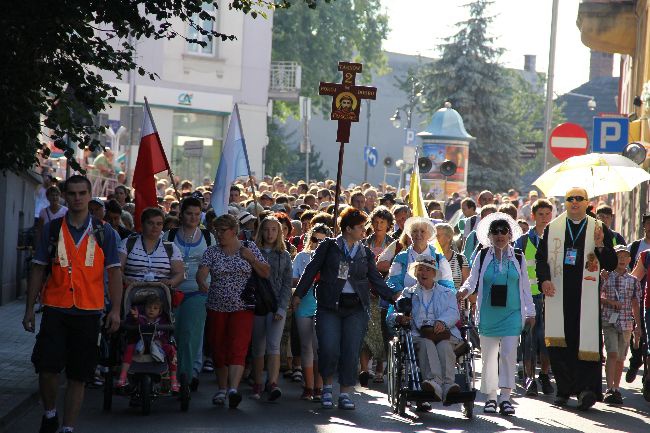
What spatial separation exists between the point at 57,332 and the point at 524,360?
6322 mm

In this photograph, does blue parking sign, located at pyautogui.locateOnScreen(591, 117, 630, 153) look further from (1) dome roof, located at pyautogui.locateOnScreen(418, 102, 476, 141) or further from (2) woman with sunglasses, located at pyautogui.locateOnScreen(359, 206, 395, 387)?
(1) dome roof, located at pyautogui.locateOnScreen(418, 102, 476, 141)

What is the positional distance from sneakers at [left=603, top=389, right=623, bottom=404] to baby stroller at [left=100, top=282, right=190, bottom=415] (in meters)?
4.17

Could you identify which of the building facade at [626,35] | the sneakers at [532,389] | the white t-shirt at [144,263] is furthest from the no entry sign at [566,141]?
the white t-shirt at [144,263]

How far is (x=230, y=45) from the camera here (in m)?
48.5

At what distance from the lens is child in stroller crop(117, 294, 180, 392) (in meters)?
12.6

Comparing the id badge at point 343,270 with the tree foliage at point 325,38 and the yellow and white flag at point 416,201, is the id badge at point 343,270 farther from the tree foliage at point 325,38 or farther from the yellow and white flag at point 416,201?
the tree foliage at point 325,38

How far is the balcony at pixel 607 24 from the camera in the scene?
112 ft

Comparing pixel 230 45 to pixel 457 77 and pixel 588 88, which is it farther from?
pixel 588 88

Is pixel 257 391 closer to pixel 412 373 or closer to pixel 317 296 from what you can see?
pixel 317 296

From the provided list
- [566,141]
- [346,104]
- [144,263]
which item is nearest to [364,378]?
[144,263]

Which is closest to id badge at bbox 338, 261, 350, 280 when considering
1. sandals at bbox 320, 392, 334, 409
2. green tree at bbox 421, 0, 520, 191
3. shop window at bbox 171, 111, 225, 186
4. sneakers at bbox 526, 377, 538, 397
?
sandals at bbox 320, 392, 334, 409

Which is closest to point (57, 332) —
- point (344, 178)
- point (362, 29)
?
point (362, 29)

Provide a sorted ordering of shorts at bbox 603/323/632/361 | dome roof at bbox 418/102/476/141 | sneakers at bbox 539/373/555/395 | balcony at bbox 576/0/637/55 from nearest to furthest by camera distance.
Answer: shorts at bbox 603/323/632/361
sneakers at bbox 539/373/555/395
balcony at bbox 576/0/637/55
dome roof at bbox 418/102/476/141

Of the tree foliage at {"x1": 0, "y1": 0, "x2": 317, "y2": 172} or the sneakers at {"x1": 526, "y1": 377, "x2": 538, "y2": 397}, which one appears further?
the sneakers at {"x1": 526, "y1": 377, "x2": 538, "y2": 397}
